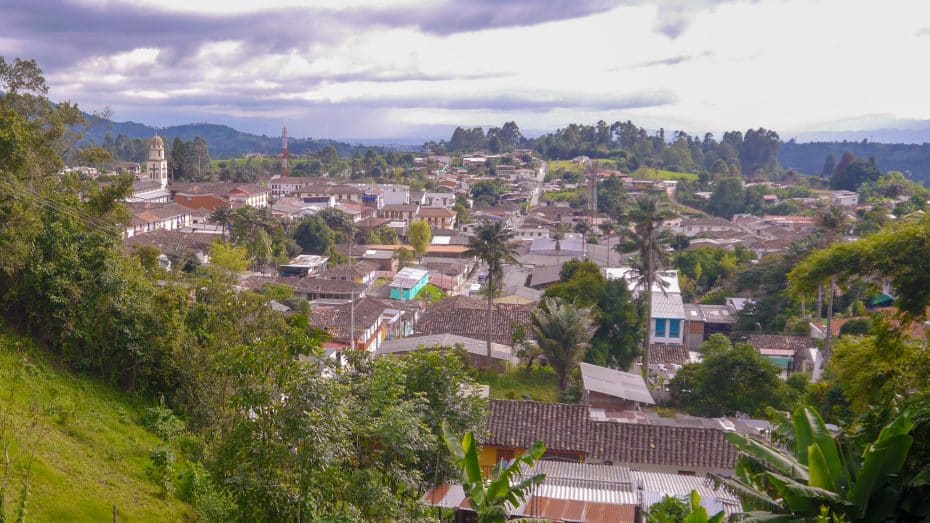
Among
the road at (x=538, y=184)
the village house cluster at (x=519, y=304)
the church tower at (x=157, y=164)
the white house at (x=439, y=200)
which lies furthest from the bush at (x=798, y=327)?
the church tower at (x=157, y=164)

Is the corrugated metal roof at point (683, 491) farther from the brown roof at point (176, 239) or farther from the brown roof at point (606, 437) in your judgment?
the brown roof at point (176, 239)

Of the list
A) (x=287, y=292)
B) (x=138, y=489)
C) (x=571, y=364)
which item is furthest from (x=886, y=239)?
(x=287, y=292)

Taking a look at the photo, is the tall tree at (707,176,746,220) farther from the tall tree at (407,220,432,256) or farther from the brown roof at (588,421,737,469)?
the brown roof at (588,421,737,469)

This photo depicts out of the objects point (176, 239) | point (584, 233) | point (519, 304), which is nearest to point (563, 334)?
point (519, 304)

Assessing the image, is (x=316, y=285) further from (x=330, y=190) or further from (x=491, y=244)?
(x=330, y=190)

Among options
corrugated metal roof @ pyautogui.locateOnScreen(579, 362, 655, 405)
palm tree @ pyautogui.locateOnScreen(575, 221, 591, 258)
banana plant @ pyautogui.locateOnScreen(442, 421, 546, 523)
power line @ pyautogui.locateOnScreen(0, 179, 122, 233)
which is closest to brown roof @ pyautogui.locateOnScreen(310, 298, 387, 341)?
corrugated metal roof @ pyautogui.locateOnScreen(579, 362, 655, 405)

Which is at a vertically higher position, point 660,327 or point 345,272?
point 345,272
